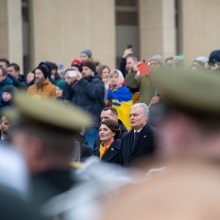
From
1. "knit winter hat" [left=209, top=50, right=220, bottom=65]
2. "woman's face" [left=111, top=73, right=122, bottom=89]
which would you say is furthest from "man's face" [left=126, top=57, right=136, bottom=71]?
"knit winter hat" [left=209, top=50, right=220, bottom=65]

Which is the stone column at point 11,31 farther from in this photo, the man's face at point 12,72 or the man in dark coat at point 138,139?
the man in dark coat at point 138,139

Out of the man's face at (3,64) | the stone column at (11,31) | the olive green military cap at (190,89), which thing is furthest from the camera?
the stone column at (11,31)

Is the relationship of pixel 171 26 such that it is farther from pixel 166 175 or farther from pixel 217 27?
pixel 166 175

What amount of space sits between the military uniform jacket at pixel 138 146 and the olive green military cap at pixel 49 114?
253 inches

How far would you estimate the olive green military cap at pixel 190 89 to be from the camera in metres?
3.25

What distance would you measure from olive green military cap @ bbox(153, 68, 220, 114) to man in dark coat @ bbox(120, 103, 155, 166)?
703cm

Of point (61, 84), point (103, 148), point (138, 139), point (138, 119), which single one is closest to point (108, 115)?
point (103, 148)

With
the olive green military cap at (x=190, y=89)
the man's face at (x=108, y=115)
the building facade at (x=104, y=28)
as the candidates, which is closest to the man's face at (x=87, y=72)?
the man's face at (x=108, y=115)

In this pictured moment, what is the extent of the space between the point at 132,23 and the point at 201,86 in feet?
80.0

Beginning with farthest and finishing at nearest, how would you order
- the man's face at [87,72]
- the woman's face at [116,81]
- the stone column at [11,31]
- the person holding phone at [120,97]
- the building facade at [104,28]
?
the building facade at [104,28], the stone column at [11,31], the man's face at [87,72], the woman's face at [116,81], the person holding phone at [120,97]

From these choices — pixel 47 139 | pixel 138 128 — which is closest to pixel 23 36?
pixel 138 128

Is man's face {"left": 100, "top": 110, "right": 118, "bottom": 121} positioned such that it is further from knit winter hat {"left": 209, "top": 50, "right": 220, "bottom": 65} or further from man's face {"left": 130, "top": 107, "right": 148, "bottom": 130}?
knit winter hat {"left": 209, "top": 50, "right": 220, "bottom": 65}

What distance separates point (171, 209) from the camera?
2.96 m

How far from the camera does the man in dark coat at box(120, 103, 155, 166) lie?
1062 cm
